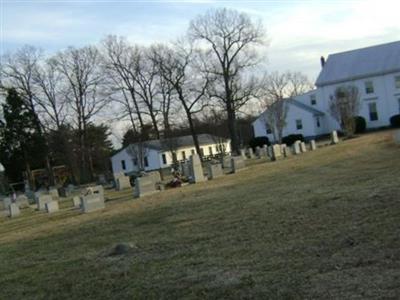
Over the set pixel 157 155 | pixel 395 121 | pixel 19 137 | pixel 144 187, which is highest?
pixel 19 137

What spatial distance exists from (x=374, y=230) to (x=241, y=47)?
5633cm

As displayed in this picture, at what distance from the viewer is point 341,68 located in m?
62.0

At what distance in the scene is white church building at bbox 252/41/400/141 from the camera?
189ft

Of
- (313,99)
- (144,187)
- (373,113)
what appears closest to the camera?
(144,187)

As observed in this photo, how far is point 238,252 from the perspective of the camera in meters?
8.02

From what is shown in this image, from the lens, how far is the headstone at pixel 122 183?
34344 mm

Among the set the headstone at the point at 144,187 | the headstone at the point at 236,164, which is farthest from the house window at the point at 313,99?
the headstone at the point at 144,187

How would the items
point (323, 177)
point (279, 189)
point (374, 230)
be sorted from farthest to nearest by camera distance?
point (323, 177)
point (279, 189)
point (374, 230)

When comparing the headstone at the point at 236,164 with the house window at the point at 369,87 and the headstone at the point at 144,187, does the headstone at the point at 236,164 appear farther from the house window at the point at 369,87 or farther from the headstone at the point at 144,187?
the house window at the point at 369,87

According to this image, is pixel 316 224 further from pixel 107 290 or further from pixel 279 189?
pixel 279 189

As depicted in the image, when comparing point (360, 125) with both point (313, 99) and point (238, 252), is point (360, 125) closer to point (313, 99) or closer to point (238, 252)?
point (313, 99)

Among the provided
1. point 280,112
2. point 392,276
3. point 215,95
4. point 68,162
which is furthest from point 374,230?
point 68,162

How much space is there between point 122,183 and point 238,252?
88.9 ft

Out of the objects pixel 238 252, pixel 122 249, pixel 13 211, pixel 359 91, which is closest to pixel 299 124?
pixel 359 91
